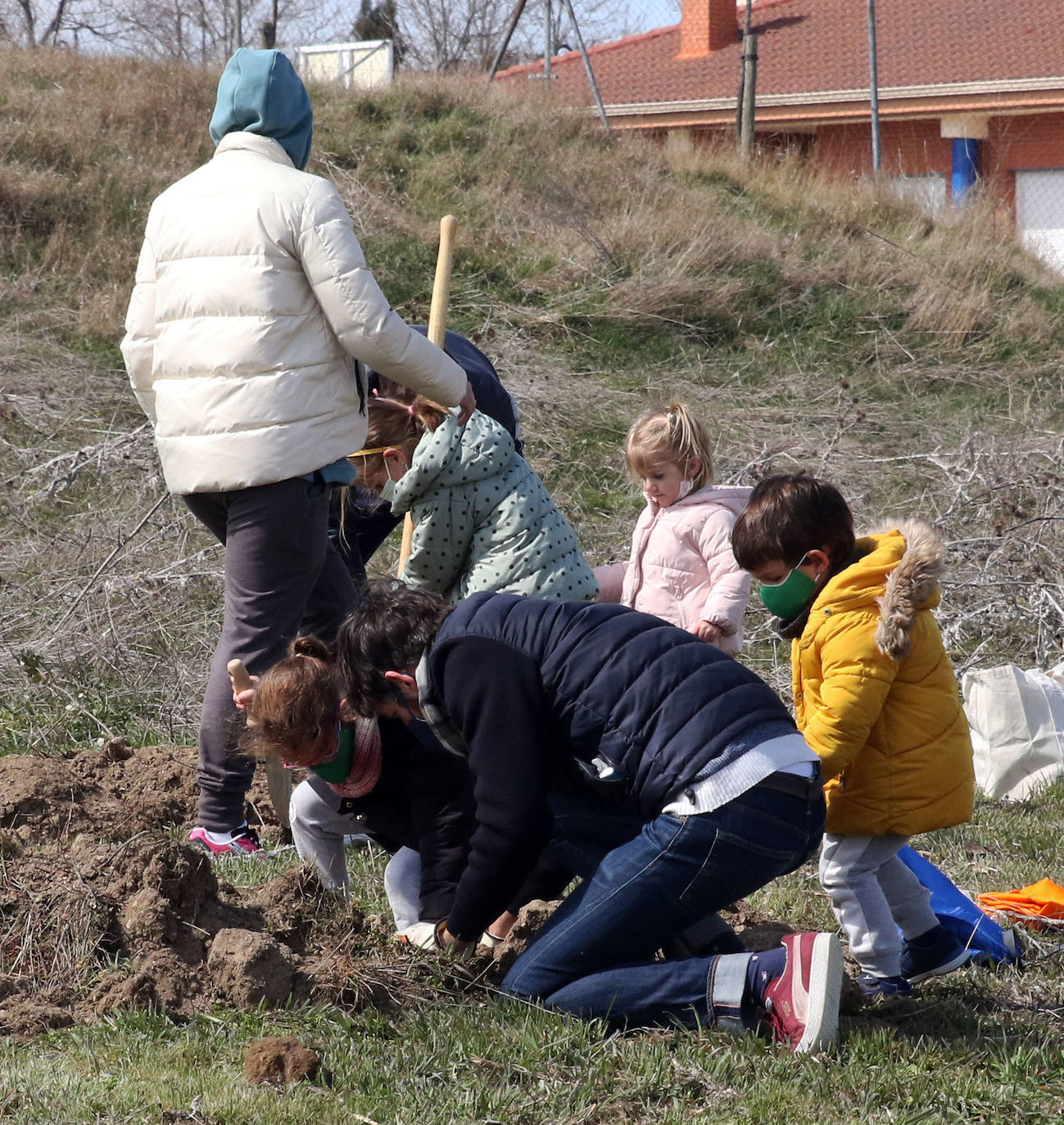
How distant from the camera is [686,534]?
4.29 m

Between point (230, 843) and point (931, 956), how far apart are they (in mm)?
1975

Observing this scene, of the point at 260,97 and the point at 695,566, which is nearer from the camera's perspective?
the point at 260,97

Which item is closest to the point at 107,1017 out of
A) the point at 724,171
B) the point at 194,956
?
the point at 194,956

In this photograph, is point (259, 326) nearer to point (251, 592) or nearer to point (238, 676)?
point (251, 592)

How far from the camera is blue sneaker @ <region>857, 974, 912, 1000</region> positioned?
3172 mm

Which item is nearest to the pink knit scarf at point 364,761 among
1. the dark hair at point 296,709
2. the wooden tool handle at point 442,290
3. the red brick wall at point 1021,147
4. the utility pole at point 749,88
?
the dark hair at point 296,709

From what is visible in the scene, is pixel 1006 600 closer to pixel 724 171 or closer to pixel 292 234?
pixel 292 234

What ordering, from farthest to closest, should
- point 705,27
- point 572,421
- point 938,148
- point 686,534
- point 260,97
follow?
point 705,27 < point 938,148 < point 572,421 < point 686,534 < point 260,97

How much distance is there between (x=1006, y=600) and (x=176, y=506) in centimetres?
417

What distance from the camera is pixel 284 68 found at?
4.02m

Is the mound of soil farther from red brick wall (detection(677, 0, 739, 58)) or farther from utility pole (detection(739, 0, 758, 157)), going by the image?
red brick wall (detection(677, 0, 739, 58))

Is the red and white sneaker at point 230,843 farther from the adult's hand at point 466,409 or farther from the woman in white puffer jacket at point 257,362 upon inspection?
the adult's hand at point 466,409

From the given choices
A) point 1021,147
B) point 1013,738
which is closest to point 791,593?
point 1013,738

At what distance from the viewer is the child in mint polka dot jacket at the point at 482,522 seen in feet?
13.2
